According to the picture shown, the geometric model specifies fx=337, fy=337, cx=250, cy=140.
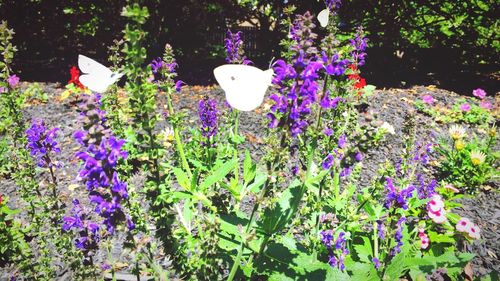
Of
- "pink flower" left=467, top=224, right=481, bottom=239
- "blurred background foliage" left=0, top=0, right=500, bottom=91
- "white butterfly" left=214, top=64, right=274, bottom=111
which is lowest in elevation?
"pink flower" left=467, top=224, right=481, bottom=239

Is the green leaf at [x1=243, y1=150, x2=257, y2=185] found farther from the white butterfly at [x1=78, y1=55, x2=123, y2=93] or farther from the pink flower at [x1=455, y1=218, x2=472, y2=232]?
the pink flower at [x1=455, y1=218, x2=472, y2=232]

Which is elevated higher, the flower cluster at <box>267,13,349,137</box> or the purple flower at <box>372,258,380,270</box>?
the flower cluster at <box>267,13,349,137</box>

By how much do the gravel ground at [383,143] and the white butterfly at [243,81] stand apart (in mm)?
657

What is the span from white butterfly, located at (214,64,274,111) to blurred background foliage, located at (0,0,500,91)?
19.6ft

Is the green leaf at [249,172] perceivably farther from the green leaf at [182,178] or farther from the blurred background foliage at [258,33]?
the blurred background foliage at [258,33]

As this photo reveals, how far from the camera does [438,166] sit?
4715mm

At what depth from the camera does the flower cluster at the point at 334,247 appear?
7.95 ft

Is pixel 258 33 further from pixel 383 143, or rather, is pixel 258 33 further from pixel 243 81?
pixel 243 81

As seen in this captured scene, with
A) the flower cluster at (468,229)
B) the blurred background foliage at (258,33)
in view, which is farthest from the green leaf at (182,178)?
the blurred background foliage at (258,33)

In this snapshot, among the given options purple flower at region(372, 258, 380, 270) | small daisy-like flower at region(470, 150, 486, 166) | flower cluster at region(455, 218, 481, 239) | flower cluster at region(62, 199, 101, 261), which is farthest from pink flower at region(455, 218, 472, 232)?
Result: flower cluster at region(62, 199, 101, 261)

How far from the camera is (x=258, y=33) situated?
32.9ft

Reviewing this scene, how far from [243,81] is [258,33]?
8314 millimetres

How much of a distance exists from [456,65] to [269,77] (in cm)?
937

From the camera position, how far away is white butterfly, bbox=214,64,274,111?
2105mm
